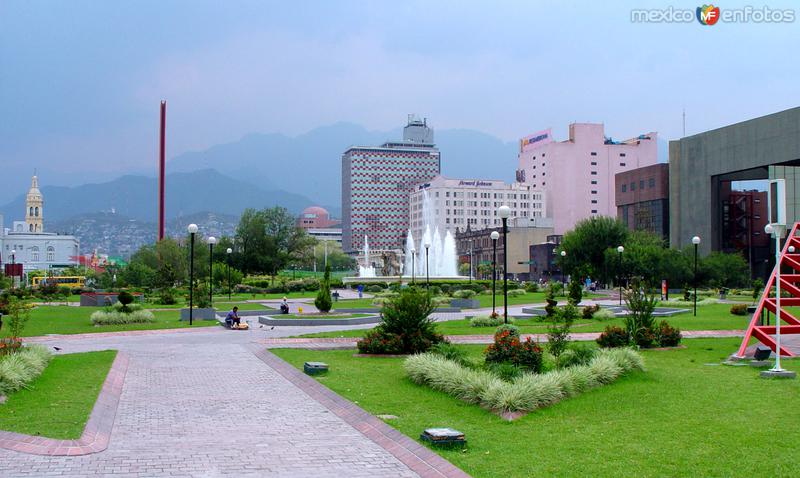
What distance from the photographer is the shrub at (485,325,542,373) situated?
1440 cm

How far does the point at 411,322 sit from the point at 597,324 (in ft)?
46.8

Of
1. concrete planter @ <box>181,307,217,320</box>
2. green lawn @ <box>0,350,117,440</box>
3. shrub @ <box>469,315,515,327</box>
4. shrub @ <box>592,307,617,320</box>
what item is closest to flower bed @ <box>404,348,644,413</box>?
green lawn @ <box>0,350,117,440</box>

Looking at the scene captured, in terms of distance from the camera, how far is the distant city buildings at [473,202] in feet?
575

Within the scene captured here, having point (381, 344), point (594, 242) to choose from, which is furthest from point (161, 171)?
point (381, 344)

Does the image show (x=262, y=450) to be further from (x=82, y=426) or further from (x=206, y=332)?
(x=206, y=332)

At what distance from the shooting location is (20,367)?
1416 cm

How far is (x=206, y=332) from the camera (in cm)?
2962

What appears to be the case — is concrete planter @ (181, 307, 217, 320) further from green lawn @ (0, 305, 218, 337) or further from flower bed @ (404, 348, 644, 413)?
flower bed @ (404, 348, 644, 413)

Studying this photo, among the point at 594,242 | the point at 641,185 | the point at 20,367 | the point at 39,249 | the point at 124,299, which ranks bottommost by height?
the point at 20,367

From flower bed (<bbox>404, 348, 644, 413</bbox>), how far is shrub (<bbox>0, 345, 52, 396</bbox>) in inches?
278

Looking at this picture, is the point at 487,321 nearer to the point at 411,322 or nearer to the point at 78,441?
the point at 411,322

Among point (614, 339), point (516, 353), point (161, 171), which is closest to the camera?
point (516, 353)

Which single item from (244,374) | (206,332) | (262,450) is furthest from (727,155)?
(262,450)
